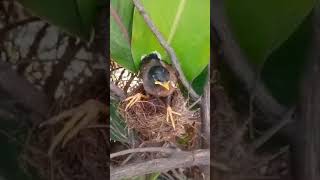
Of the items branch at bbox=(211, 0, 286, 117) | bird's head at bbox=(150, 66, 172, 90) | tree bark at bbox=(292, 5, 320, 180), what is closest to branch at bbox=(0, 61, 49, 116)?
bird's head at bbox=(150, 66, 172, 90)

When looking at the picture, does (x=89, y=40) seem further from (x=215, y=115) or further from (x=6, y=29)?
(x=215, y=115)

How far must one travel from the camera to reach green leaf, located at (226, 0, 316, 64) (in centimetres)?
116

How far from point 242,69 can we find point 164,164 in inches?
11.6


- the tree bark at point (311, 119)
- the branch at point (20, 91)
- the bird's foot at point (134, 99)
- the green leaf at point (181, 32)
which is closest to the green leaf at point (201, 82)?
the green leaf at point (181, 32)

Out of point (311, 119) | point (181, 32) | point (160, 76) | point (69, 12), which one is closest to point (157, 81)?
point (160, 76)

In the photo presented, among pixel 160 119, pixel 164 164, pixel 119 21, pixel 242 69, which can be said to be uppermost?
pixel 119 21

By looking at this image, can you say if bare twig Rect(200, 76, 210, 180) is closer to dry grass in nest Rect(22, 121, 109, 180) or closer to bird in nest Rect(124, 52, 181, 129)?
bird in nest Rect(124, 52, 181, 129)

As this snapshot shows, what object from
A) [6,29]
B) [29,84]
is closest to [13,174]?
[29,84]

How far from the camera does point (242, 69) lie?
118 cm

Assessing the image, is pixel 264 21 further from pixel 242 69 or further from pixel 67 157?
pixel 67 157

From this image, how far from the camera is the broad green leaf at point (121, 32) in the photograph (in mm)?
1107

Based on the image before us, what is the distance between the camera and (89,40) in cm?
119

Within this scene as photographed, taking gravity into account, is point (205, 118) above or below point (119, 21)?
below

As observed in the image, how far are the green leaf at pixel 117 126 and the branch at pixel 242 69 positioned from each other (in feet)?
0.95
